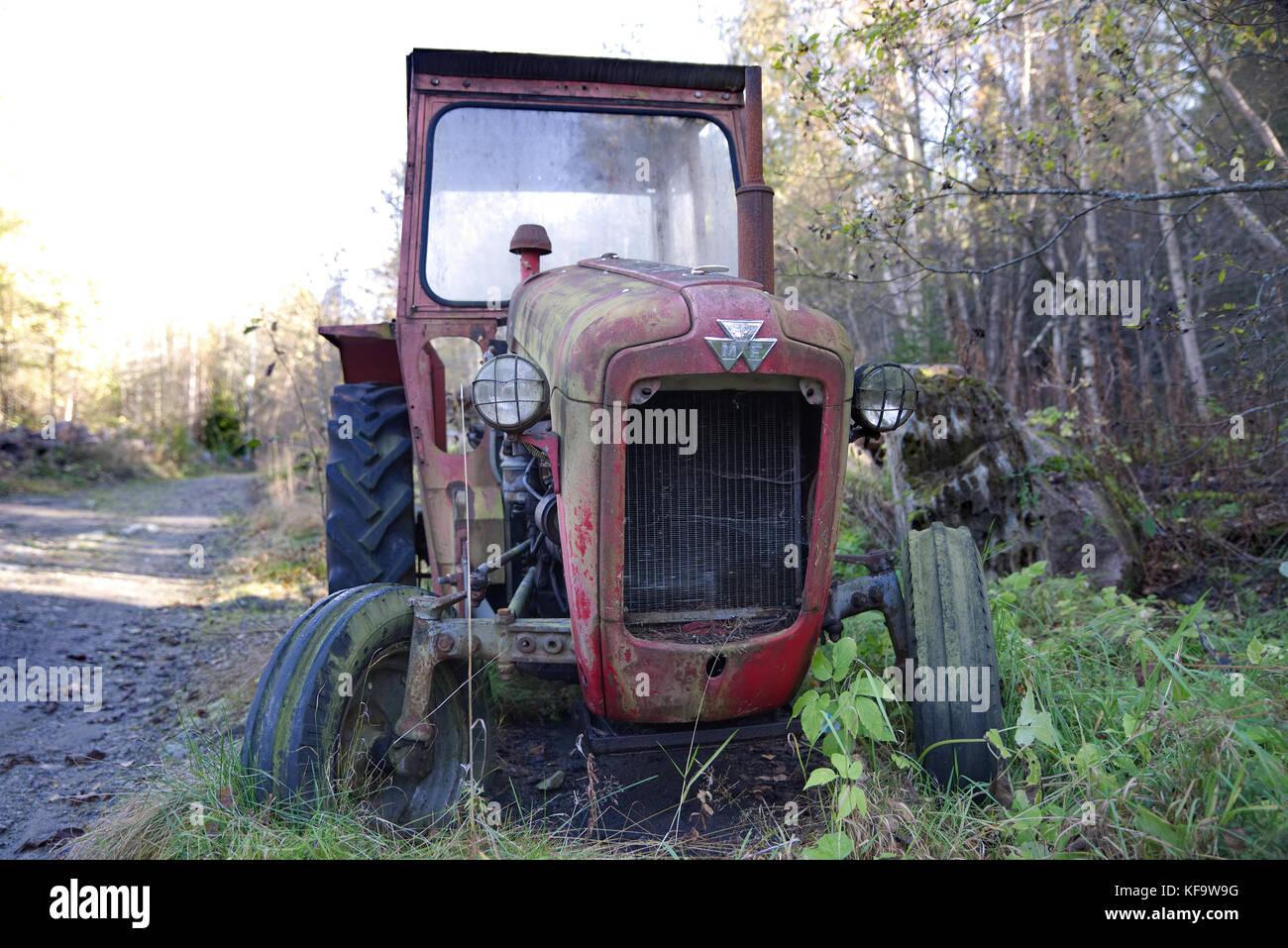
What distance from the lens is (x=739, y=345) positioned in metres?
2.37

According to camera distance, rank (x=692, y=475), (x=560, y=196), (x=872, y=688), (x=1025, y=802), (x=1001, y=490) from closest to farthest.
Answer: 1. (x=1025, y=802)
2. (x=692, y=475)
3. (x=872, y=688)
4. (x=560, y=196)
5. (x=1001, y=490)

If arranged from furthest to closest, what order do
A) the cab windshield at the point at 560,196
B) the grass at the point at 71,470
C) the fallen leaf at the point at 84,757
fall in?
the grass at the point at 71,470 → the cab windshield at the point at 560,196 → the fallen leaf at the point at 84,757

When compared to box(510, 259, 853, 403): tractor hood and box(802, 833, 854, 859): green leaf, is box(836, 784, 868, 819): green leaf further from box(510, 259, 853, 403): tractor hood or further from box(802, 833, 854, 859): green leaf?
box(510, 259, 853, 403): tractor hood

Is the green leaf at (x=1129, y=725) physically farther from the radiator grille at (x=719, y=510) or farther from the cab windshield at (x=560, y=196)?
the cab windshield at (x=560, y=196)

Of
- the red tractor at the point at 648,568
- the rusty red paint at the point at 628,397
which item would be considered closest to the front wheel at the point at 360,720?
the red tractor at the point at 648,568

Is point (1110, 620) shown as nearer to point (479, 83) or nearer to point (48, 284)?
point (479, 83)

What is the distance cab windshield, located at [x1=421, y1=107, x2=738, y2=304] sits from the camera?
385 cm

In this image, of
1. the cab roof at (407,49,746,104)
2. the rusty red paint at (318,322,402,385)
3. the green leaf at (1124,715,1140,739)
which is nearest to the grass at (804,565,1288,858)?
the green leaf at (1124,715,1140,739)

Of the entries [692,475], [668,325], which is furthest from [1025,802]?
[668,325]

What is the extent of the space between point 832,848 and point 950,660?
0.71m

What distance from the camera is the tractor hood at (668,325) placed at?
2365mm

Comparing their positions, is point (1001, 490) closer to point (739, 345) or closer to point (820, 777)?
point (820, 777)

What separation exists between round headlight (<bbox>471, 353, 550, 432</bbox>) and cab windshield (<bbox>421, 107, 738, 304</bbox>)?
1.32 meters

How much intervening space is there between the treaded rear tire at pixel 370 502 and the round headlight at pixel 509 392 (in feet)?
5.40
